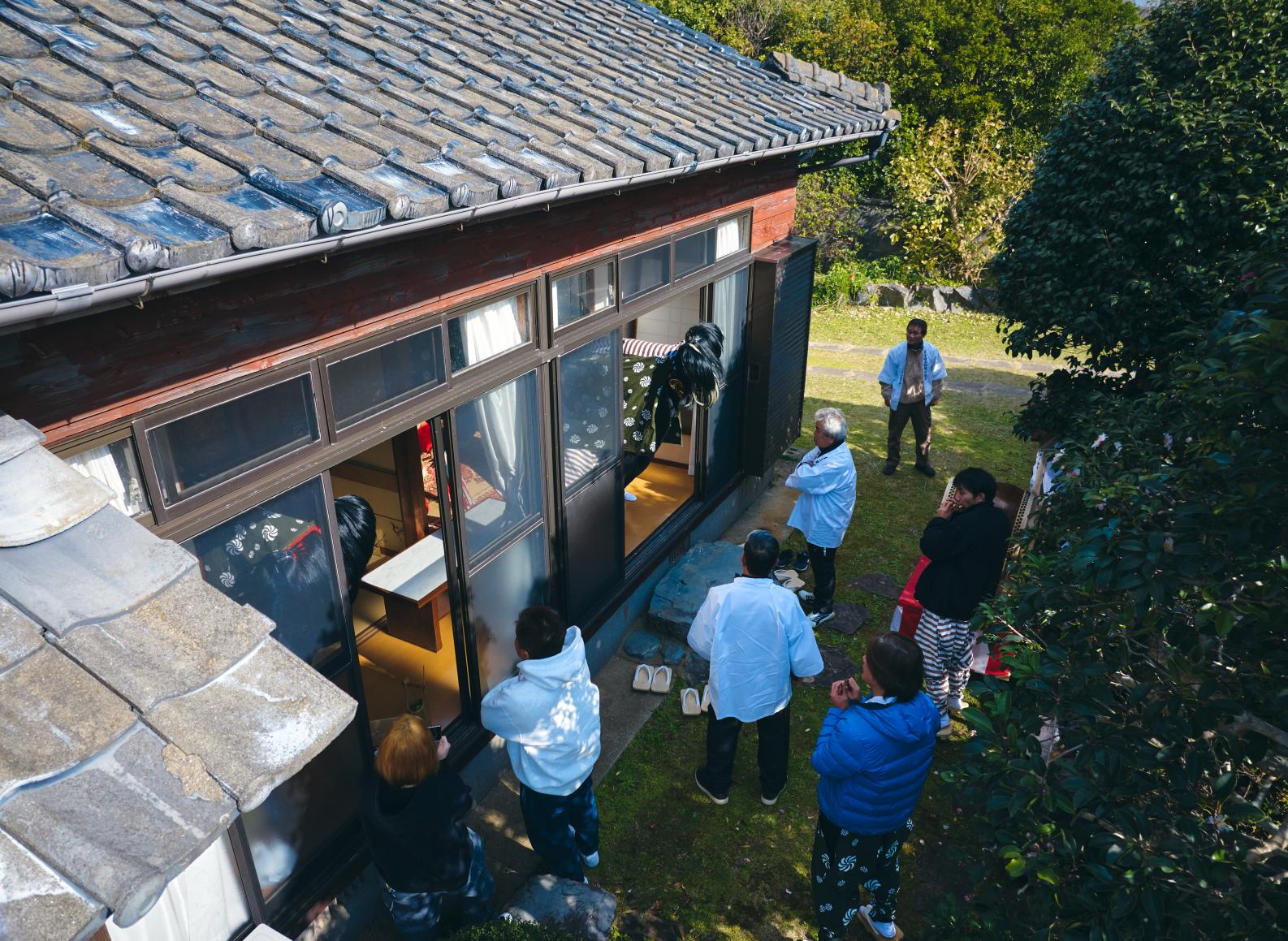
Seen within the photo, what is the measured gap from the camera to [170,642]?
6.44 feet

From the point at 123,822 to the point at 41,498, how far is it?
95cm

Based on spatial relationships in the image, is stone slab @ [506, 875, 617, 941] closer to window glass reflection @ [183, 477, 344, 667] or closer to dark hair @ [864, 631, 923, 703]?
window glass reflection @ [183, 477, 344, 667]

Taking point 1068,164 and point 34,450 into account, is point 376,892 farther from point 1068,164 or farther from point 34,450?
point 1068,164

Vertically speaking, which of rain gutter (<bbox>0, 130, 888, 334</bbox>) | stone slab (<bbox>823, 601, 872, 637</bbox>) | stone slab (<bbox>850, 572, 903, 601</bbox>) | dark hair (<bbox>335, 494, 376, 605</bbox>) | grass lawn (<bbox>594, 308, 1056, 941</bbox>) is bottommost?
stone slab (<bbox>850, 572, 903, 601</bbox>)

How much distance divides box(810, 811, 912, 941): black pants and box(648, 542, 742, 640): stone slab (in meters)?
2.66

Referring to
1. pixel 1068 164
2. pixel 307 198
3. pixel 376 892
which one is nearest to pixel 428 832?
pixel 376 892

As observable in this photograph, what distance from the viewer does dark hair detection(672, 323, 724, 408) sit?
7.41m

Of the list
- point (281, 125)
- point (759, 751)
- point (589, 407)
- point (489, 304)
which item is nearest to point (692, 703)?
point (759, 751)

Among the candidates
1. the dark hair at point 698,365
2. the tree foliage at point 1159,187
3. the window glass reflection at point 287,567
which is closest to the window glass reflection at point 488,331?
the window glass reflection at point 287,567

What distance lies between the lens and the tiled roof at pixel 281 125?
2520mm

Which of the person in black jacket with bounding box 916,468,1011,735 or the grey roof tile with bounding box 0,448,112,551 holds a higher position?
the grey roof tile with bounding box 0,448,112,551

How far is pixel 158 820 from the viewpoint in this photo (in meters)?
1.63

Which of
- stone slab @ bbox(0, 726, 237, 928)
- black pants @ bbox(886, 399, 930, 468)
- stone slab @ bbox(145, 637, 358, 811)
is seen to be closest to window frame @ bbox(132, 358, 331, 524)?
stone slab @ bbox(145, 637, 358, 811)

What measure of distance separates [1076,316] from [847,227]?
13.1 metres
